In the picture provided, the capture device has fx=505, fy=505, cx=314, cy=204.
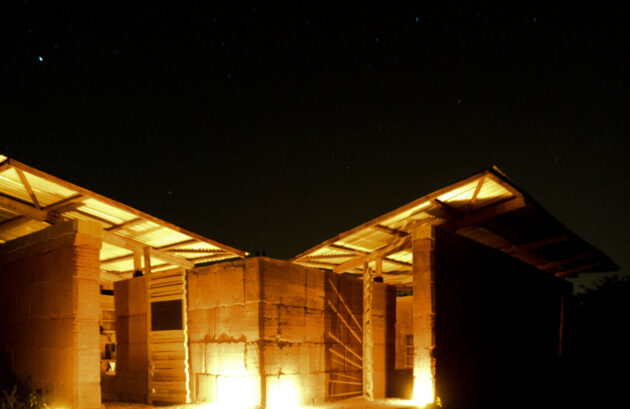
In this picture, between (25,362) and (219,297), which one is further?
(219,297)

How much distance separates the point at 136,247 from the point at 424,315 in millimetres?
7876

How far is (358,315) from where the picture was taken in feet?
44.9

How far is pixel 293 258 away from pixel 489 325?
5580 millimetres

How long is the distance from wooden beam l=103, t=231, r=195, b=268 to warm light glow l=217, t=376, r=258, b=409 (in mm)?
4101

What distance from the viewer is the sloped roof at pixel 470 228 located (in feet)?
35.6

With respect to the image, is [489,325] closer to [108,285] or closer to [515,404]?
[515,404]

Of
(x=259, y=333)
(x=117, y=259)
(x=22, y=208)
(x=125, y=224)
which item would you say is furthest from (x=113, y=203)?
(x=117, y=259)

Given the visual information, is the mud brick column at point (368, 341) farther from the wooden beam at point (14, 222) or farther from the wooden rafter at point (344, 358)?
the wooden beam at point (14, 222)

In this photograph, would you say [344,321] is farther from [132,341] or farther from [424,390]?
[132,341]

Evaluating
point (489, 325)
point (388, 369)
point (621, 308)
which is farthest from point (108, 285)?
point (621, 308)

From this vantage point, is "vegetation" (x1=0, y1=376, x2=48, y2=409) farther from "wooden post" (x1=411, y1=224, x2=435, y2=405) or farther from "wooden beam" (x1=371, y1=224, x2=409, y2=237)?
"wooden beam" (x1=371, y1=224, x2=409, y2=237)

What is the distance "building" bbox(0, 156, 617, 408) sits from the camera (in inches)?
393

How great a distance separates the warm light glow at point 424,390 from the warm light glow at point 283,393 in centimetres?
311

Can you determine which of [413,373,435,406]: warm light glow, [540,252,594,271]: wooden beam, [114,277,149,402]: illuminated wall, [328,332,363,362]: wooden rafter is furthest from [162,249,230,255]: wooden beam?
[540,252,594,271]: wooden beam
